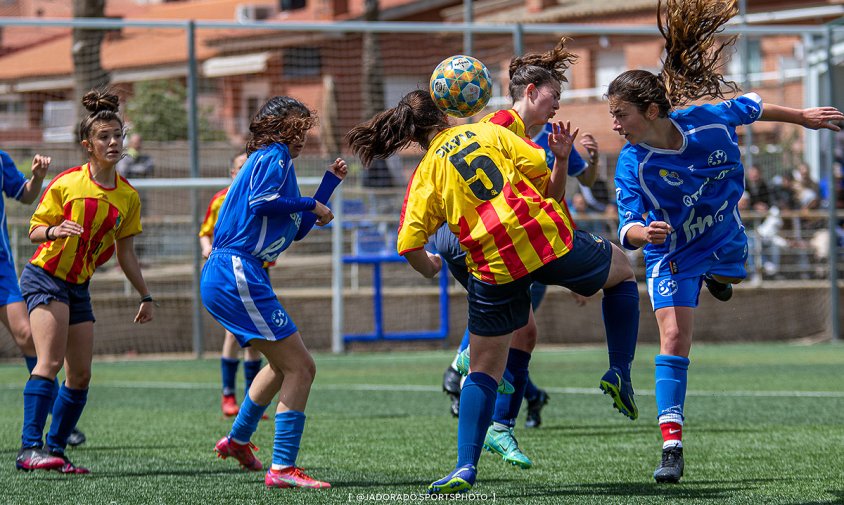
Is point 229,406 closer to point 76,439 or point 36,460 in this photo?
point 76,439

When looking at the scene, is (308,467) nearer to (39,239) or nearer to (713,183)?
(39,239)

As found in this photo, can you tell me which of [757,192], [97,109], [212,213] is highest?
[97,109]

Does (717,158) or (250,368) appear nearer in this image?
(717,158)

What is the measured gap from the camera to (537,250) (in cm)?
477

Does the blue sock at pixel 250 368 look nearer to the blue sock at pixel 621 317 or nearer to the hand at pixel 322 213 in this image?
the hand at pixel 322 213

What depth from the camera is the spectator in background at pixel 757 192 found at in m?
16.0

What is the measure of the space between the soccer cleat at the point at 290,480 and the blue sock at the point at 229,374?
3551mm

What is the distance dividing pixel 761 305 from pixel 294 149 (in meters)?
11.3

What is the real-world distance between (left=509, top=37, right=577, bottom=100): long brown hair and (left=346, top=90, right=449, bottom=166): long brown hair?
0.83 m

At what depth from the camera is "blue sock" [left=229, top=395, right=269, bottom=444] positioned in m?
5.64

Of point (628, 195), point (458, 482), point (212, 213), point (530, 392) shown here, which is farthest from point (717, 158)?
point (212, 213)

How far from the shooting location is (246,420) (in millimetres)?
5668

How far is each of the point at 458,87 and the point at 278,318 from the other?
4.43 ft

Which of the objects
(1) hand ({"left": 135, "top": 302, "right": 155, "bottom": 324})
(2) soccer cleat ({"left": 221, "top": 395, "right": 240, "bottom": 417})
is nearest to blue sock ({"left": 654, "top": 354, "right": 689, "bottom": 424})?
(1) hand ({"left": 135, "top": 302, "right": 155, "bottom": 324})
